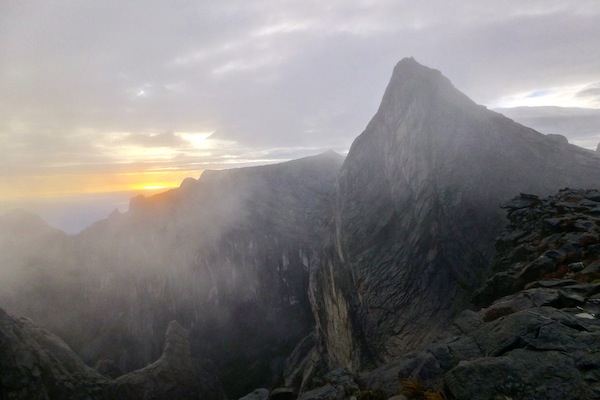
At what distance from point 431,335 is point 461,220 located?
9.95m

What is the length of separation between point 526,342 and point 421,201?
82.1ft

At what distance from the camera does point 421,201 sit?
34094 millimetres

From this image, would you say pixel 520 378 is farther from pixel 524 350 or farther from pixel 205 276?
pixel 205 276

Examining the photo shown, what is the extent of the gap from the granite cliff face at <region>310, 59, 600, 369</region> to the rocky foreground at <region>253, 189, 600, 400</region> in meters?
7.66

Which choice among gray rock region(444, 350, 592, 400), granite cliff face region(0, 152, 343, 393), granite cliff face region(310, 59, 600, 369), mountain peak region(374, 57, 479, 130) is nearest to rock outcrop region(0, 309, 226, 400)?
granite cliff face region(310, 59, 600, 369)

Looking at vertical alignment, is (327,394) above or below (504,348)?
below

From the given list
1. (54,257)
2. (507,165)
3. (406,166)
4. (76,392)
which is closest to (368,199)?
(406,166)

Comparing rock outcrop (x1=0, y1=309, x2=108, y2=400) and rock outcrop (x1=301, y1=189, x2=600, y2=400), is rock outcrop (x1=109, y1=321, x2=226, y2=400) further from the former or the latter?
rock outcrop (x1=301, y1=189, x2=600, y2=400)

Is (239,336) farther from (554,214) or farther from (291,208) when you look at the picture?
(554,214)

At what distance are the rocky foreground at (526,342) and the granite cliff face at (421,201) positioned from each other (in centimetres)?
766

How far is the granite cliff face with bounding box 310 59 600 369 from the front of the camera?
2980 centimetres

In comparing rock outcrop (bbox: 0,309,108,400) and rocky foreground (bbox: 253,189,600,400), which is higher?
rocky foreground (bbox: 253,189,600,400)

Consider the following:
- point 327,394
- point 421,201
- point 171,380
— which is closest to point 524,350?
point 327,394

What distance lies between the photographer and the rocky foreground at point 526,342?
28.5 feet
